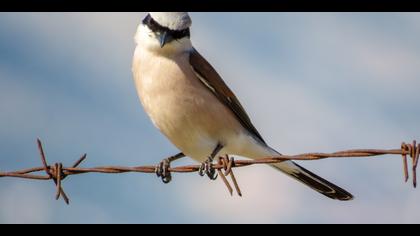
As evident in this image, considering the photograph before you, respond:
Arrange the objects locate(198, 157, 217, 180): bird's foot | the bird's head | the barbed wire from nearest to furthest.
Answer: the barbed wire, locate(198, 157, 217, 180): bird's foot, the bird's head

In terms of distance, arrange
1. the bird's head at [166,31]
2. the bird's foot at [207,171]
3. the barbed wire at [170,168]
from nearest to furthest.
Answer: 1. the barbed wire at [170,168]
2. the bird's foot at [207,171]
3. the bird's head at [166,31]

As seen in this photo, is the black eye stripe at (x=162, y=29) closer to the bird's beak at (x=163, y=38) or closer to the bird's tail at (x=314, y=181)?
the bird's beak at (x=163, y=38)

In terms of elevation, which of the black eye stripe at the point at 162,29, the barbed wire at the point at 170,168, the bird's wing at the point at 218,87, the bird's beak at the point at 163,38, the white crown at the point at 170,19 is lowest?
the barbed wire at the point at 170,168

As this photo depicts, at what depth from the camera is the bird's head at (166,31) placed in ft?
20.6

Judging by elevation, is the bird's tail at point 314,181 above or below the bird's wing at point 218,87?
below

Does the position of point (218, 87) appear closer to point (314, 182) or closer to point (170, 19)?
point (170, 19)

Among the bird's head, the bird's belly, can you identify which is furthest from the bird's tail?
the bird's head

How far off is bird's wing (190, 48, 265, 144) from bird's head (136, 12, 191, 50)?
0.64ft

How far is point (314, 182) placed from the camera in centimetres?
604

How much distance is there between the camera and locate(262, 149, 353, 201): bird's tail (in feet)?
19.3

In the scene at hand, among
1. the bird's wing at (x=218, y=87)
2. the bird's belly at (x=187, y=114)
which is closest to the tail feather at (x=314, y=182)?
the bird's wing at (x=218, y=87)

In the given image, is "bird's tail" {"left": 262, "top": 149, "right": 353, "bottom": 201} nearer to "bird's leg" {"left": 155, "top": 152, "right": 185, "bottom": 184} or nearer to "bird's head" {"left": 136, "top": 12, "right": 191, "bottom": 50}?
"bird's leg" {"left": 155, "top": 152, "right": 185, "bottom": 184}

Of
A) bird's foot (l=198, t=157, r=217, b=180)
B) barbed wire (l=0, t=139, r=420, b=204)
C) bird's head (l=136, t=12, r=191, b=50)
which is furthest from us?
bird's head (l=136, t=12, r=191, b=50)

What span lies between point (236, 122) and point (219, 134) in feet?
0.79
